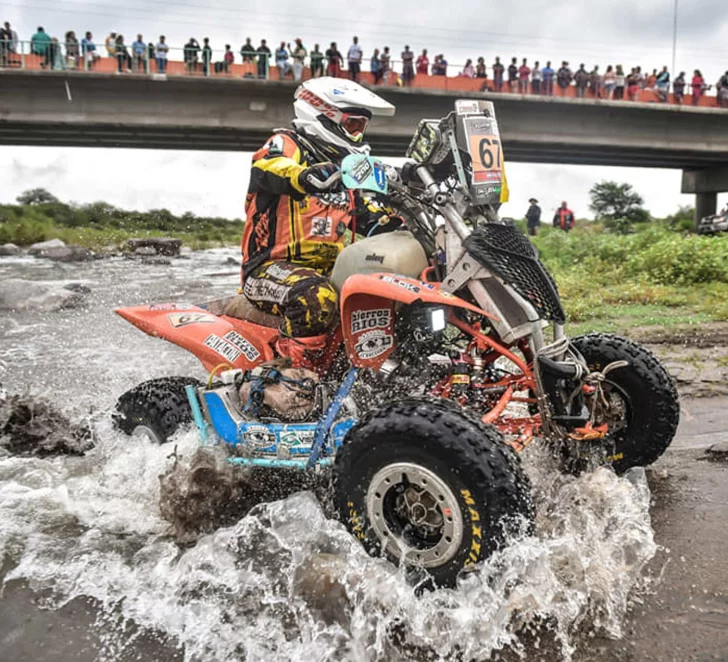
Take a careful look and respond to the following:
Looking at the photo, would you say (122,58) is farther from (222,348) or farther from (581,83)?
(222,348)

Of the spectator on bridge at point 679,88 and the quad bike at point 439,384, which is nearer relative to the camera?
the quad bike at point 439,384

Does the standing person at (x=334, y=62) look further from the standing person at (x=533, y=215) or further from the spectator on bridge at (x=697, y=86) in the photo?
the spectator on bridge at (x=697, y=86)

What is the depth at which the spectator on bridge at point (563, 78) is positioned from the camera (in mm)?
27469

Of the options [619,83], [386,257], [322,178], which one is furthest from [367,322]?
[619,83]

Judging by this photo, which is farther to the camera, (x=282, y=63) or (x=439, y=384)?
(x=282, y=63)

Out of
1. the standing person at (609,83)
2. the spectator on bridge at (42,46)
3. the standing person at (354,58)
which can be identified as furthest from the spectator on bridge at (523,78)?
the spectator on bridge at (42,46)

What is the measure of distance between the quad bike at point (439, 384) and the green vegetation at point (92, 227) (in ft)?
65.4

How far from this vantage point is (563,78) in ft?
90.4

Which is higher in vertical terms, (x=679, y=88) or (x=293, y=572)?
(x=679, y=88)

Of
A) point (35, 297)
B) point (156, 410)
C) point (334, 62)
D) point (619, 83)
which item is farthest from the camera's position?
point (619, 83)

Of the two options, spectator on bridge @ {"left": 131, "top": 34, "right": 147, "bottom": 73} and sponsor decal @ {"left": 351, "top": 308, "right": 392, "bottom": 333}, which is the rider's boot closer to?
sponsor decal @ {"left": 351, "top": 308, "right": 392, "bottom": 333}

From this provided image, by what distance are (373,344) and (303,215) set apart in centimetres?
103

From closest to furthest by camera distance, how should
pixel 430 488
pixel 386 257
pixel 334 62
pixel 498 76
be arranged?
pixel 430 488, pixel 386 257, pixel 334 62, pixel 498 76

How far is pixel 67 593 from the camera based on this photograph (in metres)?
3.24
